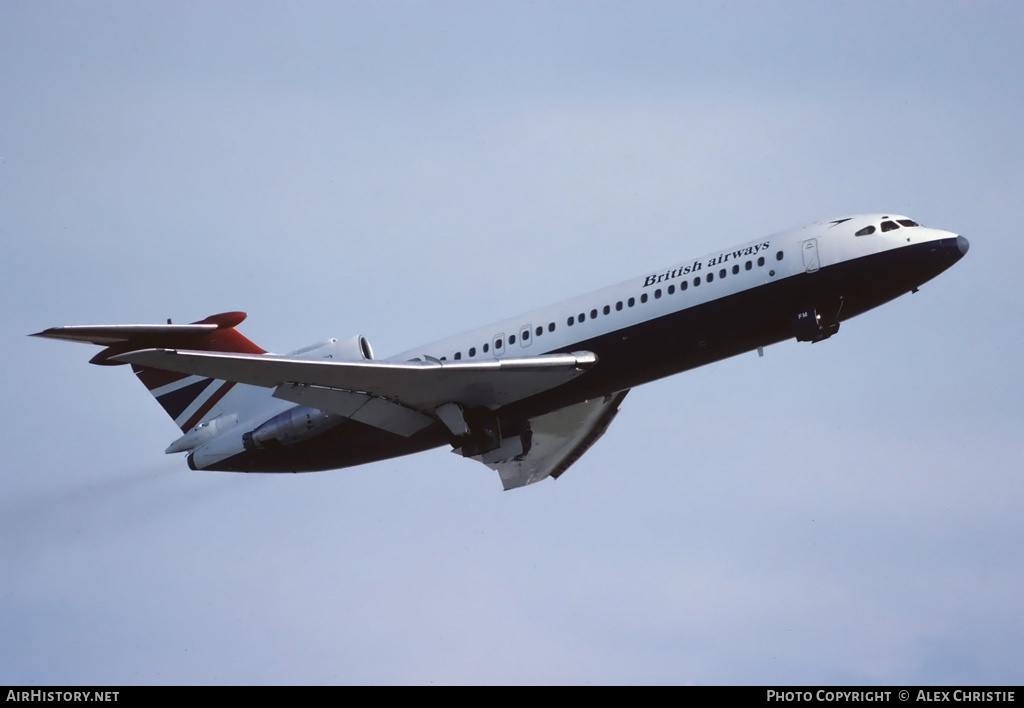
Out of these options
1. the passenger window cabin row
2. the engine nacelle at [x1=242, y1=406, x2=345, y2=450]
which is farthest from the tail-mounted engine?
the engine nacelle at [x1=242, y1=406, x2=345, y2=450]

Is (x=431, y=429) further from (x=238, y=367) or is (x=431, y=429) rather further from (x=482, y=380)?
(x=238, y=367)

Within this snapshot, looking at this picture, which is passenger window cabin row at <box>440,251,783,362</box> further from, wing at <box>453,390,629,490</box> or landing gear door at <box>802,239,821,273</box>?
wing at <box>453,390,629,490</box>

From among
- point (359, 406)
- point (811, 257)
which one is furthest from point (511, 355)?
point (811, 257)

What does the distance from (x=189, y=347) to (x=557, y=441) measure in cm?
1023

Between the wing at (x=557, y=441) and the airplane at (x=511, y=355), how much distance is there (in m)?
1.18

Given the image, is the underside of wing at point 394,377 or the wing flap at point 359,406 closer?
the underside of wing at point 394,377

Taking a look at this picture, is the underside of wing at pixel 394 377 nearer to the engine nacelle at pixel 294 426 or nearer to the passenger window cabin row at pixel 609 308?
the passenger window cabin row at pixel 609 308

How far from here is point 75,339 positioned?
112 ft

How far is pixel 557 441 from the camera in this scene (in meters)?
39.4

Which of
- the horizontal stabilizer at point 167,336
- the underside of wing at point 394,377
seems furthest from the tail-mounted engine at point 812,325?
the horizontal stabilizer at point 167,336

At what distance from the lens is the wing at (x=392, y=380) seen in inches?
1289

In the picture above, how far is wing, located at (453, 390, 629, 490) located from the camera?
38.5m

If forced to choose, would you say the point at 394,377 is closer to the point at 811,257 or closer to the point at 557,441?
the point at 557,441
